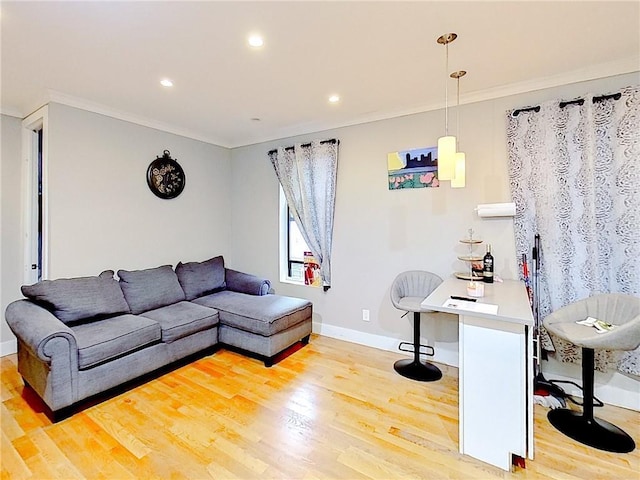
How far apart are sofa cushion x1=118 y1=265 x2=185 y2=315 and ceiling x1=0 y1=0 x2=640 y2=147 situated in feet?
5.70

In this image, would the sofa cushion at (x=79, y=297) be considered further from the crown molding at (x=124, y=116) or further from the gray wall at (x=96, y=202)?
the crown molding at (x=124, y=116)

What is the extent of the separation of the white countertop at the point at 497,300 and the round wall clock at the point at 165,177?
329 centimetres

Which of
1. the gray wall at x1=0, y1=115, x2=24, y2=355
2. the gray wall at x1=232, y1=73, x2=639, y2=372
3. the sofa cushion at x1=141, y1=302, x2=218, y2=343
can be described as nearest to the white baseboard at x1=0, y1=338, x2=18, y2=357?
the gray wall at x1=0, y1=115, x2=24, y2=355

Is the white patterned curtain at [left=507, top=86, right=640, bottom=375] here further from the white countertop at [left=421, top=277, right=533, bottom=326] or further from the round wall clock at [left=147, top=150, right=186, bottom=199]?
the round wall clock at [left=147, top=150, right=186, bottom=199]

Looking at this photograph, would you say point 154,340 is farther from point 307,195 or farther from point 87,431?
point 307,195

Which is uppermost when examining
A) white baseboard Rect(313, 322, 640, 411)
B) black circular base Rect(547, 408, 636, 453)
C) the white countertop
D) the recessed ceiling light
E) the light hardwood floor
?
the recessed ceiling light

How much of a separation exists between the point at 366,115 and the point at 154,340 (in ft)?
10.1

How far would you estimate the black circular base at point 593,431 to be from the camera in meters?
1.98

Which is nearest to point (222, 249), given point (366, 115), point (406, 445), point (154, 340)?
point (154, 340)

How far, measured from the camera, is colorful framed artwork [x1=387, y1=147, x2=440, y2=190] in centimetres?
320

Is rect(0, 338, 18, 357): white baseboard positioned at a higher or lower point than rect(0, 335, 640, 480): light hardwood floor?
higher

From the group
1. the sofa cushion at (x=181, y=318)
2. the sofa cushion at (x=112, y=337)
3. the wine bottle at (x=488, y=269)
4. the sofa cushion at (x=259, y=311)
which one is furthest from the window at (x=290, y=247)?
the wine bottle at (x=488, y=269)

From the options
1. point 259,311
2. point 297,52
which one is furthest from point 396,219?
point 297,52

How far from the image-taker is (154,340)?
284cm
